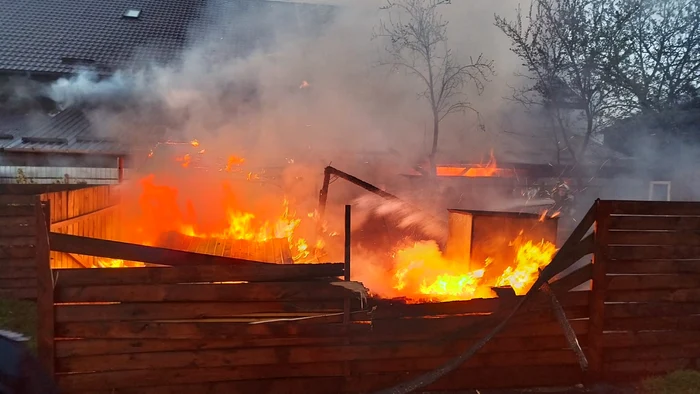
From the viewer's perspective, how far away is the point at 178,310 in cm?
354

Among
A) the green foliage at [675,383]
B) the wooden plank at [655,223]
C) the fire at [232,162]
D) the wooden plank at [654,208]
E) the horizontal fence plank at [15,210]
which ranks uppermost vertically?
the fire at [232,162]

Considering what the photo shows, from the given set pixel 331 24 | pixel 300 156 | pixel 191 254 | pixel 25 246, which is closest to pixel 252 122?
pixel 300 156

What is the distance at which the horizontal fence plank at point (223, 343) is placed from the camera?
11.4 feet

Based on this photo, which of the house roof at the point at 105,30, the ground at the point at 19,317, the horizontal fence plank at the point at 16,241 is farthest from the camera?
the house roof at the point at 105,30

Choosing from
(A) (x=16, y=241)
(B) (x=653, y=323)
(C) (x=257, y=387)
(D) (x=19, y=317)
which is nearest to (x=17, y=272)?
(A) (x=16, y=241)

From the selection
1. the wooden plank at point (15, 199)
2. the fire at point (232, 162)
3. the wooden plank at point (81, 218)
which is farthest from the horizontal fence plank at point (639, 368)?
the fire at point (232, 162)

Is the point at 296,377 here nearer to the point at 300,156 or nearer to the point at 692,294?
the point at 692,294

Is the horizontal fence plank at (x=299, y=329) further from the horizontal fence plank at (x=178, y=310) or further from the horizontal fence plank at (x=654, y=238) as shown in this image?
the horizontal fence plank at (x=654, y=238)

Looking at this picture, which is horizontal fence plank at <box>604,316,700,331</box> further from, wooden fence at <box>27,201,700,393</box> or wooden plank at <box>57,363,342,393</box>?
wooden plank at <box>57,363,342,393</box>

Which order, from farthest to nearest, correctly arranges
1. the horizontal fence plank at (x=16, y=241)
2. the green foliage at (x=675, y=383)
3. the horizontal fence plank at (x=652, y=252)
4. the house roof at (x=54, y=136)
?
the house roof at (x=54, y=136) → the horizontal fence plank at (x=16, y=241) → the horizontal fence plank at (x=652, y=252) → the green foliage at (x=675, y=383)

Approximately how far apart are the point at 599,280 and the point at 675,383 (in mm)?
1118

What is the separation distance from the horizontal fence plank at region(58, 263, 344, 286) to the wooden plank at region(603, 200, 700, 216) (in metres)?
2.40

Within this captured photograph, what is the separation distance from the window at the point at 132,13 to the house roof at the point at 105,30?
0.10 metres

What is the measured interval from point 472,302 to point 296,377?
1543mm
